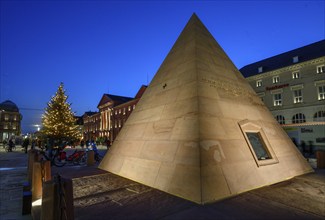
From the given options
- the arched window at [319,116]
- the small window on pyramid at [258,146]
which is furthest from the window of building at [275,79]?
the small window on pyramid at [258,146]

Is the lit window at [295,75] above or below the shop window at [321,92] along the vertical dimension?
above

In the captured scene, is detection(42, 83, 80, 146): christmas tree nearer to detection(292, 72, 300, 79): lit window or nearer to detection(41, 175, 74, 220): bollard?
detection(41, 175, 74, 220): bollard

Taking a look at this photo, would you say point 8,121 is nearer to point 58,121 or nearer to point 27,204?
point 58,121

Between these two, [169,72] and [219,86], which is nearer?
[219,86]

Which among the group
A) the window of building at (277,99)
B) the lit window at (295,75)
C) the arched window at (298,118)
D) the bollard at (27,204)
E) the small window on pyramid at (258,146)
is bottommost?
the bollard at (27,204)

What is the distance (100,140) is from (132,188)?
156 ft

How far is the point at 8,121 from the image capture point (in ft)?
236

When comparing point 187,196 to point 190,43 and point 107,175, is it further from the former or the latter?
point 190,43

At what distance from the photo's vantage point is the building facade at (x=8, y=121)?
70688 millimetres

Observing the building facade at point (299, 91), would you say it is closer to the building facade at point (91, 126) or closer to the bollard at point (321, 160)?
the bollard at point (321, 160)

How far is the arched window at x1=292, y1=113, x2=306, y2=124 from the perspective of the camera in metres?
28.1

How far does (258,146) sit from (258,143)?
6.0 inches

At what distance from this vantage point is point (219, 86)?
7160mm

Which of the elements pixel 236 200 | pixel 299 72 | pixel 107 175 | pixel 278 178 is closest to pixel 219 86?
pixel 278 178
